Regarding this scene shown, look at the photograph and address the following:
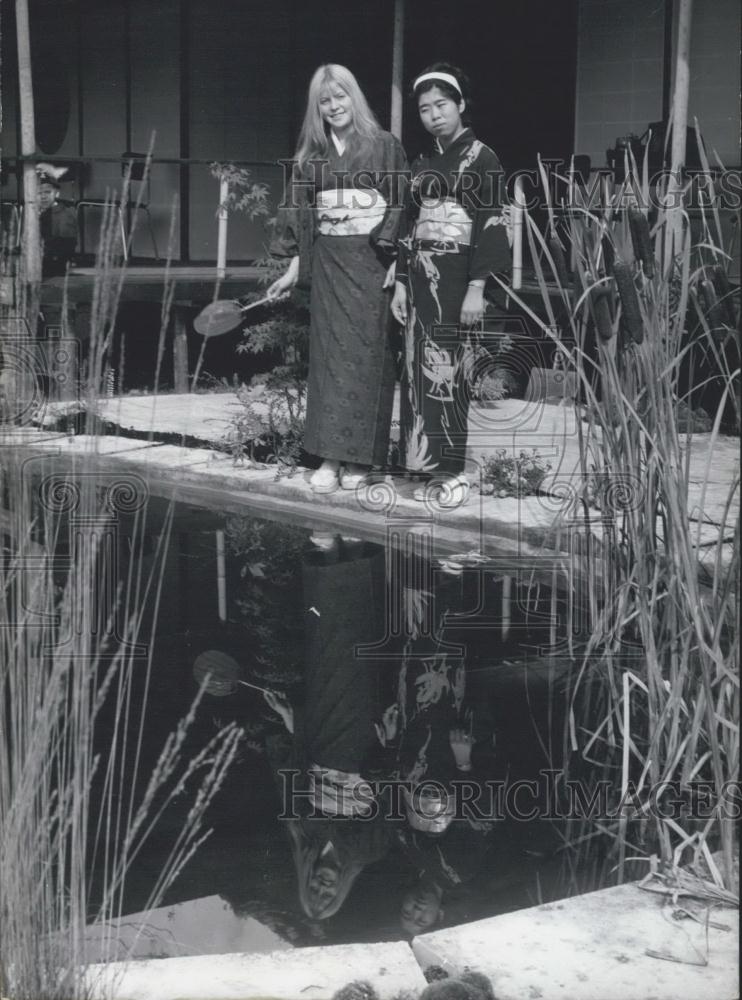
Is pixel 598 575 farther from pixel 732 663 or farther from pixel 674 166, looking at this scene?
pixel 674 166

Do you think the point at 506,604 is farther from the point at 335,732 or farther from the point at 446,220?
the point at 446,220

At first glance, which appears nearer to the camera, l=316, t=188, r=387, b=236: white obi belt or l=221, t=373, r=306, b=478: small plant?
l=316, t=188, r=387, b=236: white obi belt

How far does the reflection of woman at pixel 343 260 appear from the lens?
7.07 meters

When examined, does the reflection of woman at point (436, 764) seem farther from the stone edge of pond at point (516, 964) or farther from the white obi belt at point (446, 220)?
the white obi belt at point (446, 220)

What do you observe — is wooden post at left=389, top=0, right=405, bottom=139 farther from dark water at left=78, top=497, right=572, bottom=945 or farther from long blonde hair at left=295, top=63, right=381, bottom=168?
dark water at left=78, top=497, right=572, bottom=945

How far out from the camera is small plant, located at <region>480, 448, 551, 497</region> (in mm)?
7434

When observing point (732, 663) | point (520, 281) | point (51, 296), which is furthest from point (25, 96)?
point (732, 663)

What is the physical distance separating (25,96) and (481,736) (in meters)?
7.16

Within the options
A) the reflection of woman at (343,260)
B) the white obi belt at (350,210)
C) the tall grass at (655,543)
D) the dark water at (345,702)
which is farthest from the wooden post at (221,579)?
the tall grass at (655,543)

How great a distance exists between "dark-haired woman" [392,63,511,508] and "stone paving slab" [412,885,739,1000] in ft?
14.1

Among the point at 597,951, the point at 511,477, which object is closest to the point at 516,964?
the point at 597,951

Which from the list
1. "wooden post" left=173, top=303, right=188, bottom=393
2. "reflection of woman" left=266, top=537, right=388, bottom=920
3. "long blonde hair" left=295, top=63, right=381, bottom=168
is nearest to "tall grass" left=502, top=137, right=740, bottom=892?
"reflection of woman" left=266, top=537, right=388, bottom=920

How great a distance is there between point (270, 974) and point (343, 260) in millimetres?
4980

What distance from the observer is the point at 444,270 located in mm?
7059
